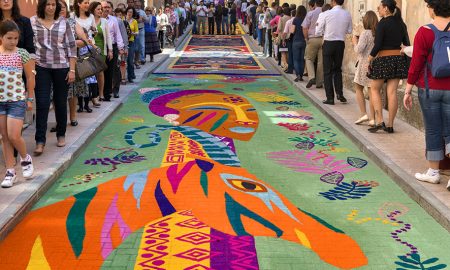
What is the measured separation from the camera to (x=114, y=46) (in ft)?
38.8

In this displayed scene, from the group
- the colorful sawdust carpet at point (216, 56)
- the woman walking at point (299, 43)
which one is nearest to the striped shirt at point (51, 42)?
the woman walking at point (299, 43)

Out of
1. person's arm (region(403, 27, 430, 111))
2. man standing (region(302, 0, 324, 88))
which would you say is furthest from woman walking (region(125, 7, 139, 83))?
person's arm (region(403, 27, 430, 111))

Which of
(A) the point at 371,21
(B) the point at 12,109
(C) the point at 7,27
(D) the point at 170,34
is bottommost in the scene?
(B) the point at 12,109

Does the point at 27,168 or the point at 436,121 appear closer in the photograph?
the point at 436,121

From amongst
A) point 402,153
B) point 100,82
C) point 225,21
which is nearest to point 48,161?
point 402,153

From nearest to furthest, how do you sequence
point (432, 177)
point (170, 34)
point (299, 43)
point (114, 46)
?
point (432, 177) < point (114, 46) < point (299, 43) < point (170, 34)

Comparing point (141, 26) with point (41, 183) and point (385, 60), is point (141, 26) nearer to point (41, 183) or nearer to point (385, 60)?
point (385, 60)

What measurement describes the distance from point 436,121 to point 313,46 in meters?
8.13

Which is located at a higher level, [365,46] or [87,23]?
[87,23]

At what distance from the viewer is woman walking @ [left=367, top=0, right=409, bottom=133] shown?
859 centimetres

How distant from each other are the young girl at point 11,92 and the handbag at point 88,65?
244 centimetres

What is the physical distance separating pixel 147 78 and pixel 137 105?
4781mm

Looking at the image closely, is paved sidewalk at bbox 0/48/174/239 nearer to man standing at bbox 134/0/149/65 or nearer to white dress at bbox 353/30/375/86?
white dress at bbox 353/30/375/86

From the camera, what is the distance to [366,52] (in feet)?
30.7
